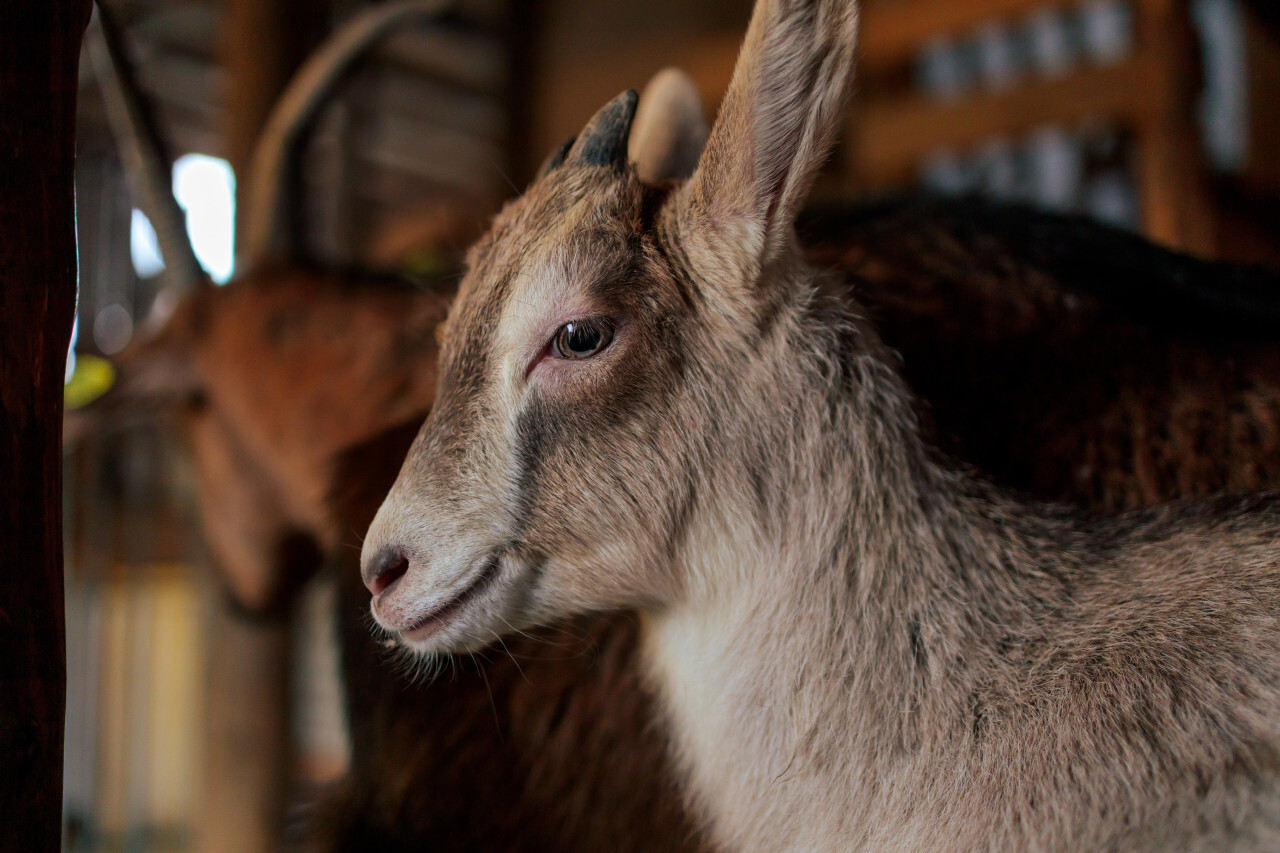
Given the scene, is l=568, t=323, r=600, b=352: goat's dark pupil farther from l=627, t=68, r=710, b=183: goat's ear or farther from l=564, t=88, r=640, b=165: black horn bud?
l=627, t=68, r=710, b=183: goat's ear

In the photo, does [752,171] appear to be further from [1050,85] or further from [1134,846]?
[1050,85]

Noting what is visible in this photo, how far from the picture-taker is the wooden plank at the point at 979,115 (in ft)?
12.5

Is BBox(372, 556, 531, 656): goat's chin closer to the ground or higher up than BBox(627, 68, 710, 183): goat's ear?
closer to the ground

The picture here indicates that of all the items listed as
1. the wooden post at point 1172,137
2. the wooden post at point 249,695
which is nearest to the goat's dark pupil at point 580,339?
the wooden post at point 249,695

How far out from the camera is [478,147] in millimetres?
8227

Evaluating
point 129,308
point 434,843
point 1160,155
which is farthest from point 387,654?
point 129,308

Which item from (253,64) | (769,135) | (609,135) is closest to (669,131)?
(609,135)

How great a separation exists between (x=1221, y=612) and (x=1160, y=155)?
295cm

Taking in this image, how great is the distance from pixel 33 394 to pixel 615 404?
2.32ft

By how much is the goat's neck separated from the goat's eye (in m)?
0.27

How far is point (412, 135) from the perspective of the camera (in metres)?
8.30

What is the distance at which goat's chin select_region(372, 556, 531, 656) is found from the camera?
1.36m

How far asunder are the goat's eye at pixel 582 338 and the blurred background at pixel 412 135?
1.94ft

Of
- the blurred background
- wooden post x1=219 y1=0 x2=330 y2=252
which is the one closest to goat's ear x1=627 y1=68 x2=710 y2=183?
the blurred background
